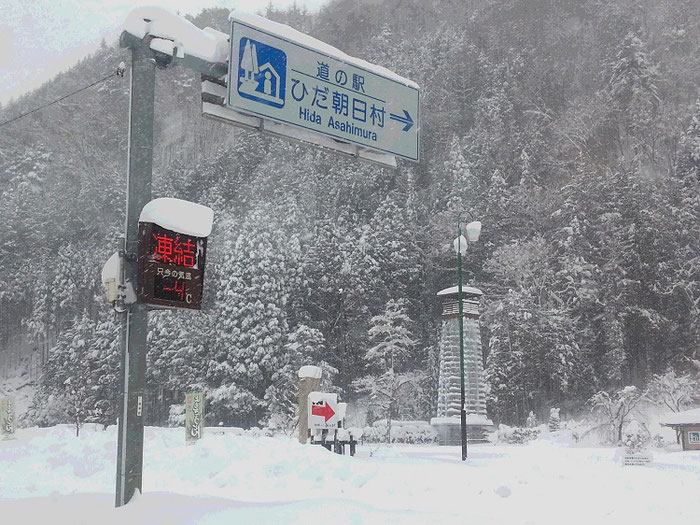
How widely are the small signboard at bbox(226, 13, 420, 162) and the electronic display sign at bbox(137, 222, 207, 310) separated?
1714mm

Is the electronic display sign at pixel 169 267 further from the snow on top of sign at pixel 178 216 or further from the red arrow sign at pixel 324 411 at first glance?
the red arrow sign at pixel 324 411

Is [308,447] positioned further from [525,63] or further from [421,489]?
[525,63]

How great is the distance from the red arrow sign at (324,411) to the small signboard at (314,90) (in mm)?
8913

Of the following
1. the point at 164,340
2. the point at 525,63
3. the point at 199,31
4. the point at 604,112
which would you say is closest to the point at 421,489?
the point at 199,31

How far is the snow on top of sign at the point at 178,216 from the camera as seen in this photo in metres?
7.75

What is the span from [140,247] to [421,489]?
6468mm

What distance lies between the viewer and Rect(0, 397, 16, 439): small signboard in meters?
24.8

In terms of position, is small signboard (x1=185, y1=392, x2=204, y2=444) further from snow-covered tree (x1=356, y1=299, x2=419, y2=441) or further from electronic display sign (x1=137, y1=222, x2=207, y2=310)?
snow-covered tree (x1=356, y1=299, x2=419, y2=441)

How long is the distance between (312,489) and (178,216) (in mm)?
5678

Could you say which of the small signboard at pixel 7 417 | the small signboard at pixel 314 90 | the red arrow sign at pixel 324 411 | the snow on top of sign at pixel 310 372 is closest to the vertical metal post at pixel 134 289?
the small signboard at pixel 314 90

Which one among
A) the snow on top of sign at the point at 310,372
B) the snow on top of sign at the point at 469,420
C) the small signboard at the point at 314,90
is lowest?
the snow on top of sign at the point at 469,420

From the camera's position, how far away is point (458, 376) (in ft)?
102

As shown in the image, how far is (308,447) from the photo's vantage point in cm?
1506

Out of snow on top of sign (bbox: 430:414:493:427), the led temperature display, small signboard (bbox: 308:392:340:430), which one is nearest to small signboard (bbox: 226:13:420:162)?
the led temperature display
